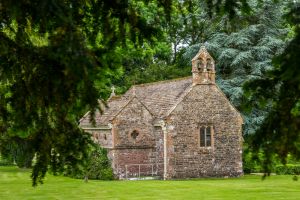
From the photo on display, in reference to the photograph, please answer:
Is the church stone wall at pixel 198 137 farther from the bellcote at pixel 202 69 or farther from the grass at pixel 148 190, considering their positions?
the grass at pixel 148 190

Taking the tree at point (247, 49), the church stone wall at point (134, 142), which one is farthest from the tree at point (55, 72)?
the tree at point (247, 49)

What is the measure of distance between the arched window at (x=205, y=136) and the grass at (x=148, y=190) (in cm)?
499

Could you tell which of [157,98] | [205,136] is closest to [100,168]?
[157,98]

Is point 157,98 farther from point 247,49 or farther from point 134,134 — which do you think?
point 247,49

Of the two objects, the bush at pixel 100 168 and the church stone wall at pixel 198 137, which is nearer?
the bush at pixel 100 168

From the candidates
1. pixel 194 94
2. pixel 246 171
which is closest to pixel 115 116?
pixel 194 94

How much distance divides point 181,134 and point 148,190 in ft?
27.8

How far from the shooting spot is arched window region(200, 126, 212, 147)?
35000 millimetres

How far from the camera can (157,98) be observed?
37.5 m

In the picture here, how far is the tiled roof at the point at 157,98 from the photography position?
35.2 metres

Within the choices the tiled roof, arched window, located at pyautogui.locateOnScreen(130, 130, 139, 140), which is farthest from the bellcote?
arched window, located at pyautogui.locateOnScreen(130, 130, 139, 140)

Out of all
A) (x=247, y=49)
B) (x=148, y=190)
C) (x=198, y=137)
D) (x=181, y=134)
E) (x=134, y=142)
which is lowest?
(x=148, y=190)

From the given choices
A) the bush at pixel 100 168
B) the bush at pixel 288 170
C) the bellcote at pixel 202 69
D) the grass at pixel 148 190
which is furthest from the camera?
the bush at pixel 288 170

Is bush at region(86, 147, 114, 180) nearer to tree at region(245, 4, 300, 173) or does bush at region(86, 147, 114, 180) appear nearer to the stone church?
the stone church
